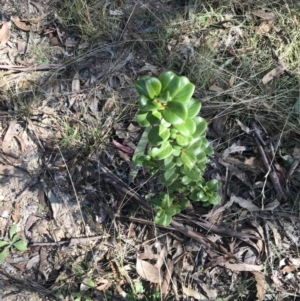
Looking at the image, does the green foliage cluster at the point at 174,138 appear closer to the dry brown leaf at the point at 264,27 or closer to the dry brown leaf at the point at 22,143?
the dry brown leaf at the point at 22,143

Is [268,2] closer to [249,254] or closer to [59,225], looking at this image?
[249,254]

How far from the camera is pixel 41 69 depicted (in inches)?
109

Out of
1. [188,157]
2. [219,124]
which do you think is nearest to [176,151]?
[188,157]

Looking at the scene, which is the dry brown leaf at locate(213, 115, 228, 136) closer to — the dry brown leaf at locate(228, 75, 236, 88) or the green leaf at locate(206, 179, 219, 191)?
the dry brown leaf at locate(228, 75, 236, 88)

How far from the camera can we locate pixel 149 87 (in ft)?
5.48

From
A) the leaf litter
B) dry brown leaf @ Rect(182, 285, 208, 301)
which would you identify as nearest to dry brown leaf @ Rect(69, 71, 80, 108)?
the leaf litter

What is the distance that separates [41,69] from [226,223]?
4.54ft

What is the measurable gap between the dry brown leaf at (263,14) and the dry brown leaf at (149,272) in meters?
1.56

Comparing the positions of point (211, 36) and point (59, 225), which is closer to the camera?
point (59, 225)

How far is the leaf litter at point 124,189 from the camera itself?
2.32m

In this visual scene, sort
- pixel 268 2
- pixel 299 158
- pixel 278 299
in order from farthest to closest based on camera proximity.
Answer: pixel 268 2, pixel 299 158, pixel 278 299

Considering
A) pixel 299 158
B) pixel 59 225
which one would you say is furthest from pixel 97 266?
pixel 299 158

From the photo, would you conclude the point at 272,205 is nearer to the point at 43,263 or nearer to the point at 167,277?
the point at 167,277

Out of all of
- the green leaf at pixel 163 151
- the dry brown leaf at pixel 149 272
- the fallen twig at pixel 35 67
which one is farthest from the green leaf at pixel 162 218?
the fallen twig at pixel 35 67
